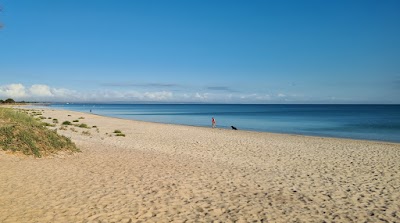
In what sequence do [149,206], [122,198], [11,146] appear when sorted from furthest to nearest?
[11,146] < [122,198] < [149,206]

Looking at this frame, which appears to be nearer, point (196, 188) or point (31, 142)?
point (196, 188)

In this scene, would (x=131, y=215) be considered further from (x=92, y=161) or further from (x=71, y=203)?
(x=92, y=161)

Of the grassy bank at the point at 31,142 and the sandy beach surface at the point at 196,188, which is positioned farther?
the grassy bank at the point at 31,142

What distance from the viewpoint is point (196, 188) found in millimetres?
11016

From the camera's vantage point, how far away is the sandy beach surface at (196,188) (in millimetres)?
8367

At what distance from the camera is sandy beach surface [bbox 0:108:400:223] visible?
837 centimetres

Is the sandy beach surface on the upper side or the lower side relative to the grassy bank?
lower

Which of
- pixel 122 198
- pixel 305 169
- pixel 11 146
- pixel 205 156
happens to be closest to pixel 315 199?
pixel 305 169

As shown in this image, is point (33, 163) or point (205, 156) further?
point (205, 156)

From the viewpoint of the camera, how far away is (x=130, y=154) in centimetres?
1809

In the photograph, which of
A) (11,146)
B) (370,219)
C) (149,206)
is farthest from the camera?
(11,146)

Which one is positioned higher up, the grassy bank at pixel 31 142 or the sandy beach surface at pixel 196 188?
the grassy bank at pixel 31 142

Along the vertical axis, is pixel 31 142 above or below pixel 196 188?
above

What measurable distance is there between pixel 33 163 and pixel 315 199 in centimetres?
1204
